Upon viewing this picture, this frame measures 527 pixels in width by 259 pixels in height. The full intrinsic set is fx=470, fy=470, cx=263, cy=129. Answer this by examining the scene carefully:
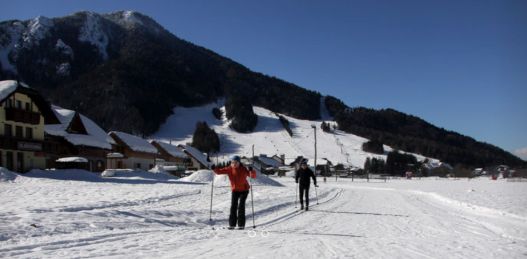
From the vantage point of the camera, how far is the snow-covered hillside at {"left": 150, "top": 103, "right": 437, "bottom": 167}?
151000 mm

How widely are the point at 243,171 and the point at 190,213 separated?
3.95 metres

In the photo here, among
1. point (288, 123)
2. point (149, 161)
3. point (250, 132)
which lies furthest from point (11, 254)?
point (288, 123)

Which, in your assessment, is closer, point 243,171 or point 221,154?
point 243,171

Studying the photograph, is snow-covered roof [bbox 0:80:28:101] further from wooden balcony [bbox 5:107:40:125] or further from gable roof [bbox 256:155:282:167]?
gable roof [bbox 256:155:282:167]

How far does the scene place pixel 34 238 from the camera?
926 cm

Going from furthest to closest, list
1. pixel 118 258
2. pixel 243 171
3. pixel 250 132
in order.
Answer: pixel 250 132, pixel 243 171, pixel 118 258

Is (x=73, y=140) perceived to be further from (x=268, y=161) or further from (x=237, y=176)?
(x=268, y=161)

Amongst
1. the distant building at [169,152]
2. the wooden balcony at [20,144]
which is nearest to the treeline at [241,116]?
the distant building at [169,152]

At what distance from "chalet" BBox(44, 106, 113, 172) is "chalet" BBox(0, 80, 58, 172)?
177 inches

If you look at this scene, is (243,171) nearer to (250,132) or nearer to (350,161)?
(350,161)

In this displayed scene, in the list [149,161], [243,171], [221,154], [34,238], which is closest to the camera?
[34,238]

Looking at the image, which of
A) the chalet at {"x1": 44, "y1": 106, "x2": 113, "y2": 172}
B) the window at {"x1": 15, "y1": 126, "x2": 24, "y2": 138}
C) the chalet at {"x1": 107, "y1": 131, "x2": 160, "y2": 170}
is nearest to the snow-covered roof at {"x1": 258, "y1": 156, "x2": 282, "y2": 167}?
the chalet at {"x1": 107, "y1": 131, "x2": 160, "y2": 170}

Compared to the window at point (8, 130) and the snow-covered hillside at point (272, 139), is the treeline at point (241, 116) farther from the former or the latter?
the window at point (8, 130)

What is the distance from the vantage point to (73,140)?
164 ft
